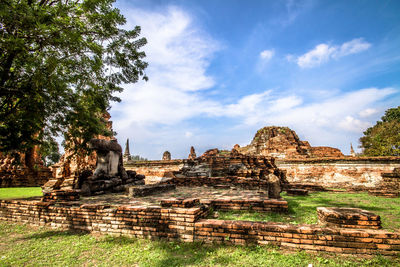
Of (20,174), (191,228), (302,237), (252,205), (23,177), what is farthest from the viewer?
(23,177)

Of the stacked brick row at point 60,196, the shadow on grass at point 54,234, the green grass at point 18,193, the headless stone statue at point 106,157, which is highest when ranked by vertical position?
the headless stone statue at point 106,157

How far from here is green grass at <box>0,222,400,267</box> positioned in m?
2.52

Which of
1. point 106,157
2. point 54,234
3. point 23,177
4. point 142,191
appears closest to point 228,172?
point 142,191

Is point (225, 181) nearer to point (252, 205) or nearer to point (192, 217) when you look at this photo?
point (252, 205)

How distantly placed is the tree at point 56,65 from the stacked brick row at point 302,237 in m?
5.49

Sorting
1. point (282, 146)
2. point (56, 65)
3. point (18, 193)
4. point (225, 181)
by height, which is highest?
point (56, 65)

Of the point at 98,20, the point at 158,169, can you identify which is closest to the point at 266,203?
the point at 98,20

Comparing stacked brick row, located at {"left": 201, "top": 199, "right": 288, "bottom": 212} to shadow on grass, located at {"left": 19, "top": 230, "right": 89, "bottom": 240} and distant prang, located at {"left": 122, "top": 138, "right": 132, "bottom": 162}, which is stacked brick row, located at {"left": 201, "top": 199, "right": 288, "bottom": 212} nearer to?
shadow on grass, located at {"left": 19, "top": 230, "right": 89, "bottom": 240}

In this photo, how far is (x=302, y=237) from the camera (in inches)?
108

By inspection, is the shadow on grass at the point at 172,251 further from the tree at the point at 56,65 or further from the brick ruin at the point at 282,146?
the brick ruin at the point at 282,146

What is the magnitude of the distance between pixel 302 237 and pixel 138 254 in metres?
2.38

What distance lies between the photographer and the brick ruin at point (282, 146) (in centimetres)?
2155

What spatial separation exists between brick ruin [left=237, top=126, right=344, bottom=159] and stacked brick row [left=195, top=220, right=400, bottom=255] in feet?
63.1

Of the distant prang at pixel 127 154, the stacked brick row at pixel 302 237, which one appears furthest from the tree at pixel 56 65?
the distant prang at pixel 127 154
